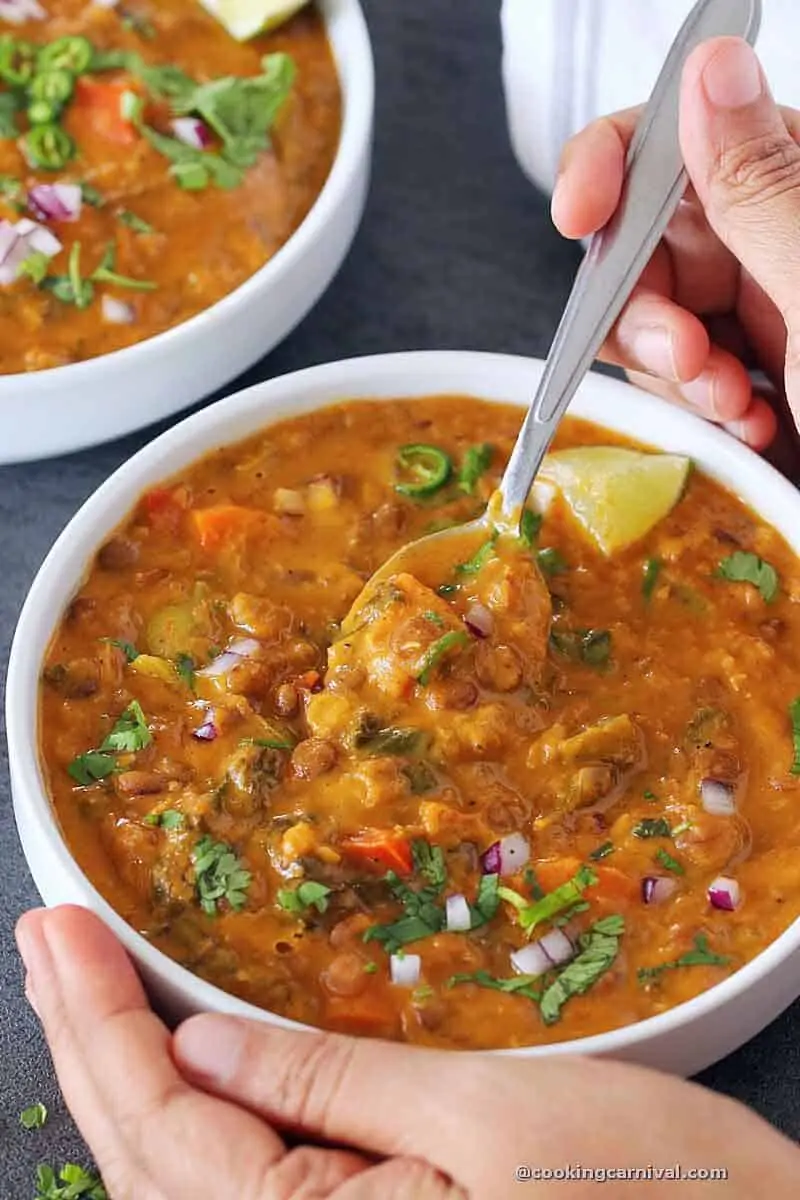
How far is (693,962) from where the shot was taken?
80.0 inches

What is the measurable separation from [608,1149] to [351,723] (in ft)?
2.13

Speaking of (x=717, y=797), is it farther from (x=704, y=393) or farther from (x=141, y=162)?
(x=141, y=162)

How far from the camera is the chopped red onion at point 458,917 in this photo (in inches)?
80.4

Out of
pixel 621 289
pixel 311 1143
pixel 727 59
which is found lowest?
pixel 311 1143

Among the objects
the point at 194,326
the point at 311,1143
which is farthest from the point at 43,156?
the point at 311,1143

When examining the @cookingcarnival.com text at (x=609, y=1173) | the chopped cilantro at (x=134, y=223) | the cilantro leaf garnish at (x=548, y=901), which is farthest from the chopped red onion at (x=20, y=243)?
the @cookingcarnival.com text at (x=609, y=1173)

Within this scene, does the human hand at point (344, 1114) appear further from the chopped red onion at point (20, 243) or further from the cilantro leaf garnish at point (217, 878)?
the chopped red onion at point (20, 243)

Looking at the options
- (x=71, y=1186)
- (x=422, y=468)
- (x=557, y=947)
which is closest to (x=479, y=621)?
(x=422, y=468)

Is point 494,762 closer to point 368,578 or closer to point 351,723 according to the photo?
point 351,723

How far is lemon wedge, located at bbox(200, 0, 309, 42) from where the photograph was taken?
3.16 metres

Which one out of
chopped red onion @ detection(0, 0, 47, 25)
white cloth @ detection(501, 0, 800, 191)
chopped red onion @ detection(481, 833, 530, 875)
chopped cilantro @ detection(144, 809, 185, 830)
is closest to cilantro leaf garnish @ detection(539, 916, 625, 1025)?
chopped red onion @ detection(481, 833, 530, 875)

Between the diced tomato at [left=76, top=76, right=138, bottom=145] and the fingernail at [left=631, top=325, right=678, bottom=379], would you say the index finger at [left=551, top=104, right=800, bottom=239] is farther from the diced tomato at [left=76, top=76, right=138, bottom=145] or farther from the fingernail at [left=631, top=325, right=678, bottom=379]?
the diced tomato at [left=76, top=76, right=138, bottom=145]

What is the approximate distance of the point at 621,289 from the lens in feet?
8.02

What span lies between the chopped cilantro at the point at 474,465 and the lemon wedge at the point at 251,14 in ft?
3.59
